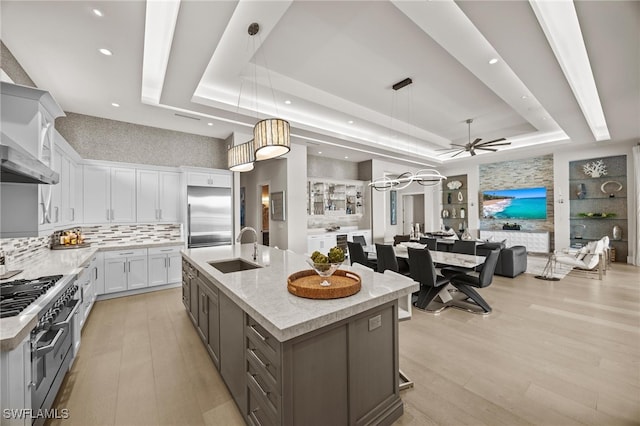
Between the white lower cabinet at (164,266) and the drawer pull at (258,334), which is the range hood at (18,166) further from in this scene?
the white lower cabinet at (164,266)

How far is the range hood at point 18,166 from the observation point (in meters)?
1.52

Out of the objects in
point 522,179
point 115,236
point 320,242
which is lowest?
point 320,242

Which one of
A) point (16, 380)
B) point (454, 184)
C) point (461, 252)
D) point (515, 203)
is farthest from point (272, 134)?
point (454, 184)

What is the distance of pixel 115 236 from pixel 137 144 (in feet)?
5.78

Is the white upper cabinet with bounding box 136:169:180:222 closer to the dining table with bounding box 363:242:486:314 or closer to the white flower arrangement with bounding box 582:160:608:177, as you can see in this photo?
the dining table with bounding box 363:242:486:314

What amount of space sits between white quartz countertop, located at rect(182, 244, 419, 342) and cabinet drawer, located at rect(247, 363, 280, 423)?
370mm

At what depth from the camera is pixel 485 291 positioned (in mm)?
4578

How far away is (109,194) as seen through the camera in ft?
15.0

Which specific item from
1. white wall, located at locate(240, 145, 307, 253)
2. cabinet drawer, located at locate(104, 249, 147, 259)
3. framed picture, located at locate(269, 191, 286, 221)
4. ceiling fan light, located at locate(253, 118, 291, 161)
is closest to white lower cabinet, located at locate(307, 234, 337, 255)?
white wall, located at locate(240, 145, 307, 253)

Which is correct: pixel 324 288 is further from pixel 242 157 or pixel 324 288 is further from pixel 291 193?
pixel 291 193

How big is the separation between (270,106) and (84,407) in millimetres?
4423

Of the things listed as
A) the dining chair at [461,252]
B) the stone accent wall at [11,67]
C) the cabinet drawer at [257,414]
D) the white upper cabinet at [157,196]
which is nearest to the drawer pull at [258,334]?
the cabinet drawer at [257,414]

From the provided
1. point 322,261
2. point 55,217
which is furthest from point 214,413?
point 55,217

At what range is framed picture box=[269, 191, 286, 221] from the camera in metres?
6.25
